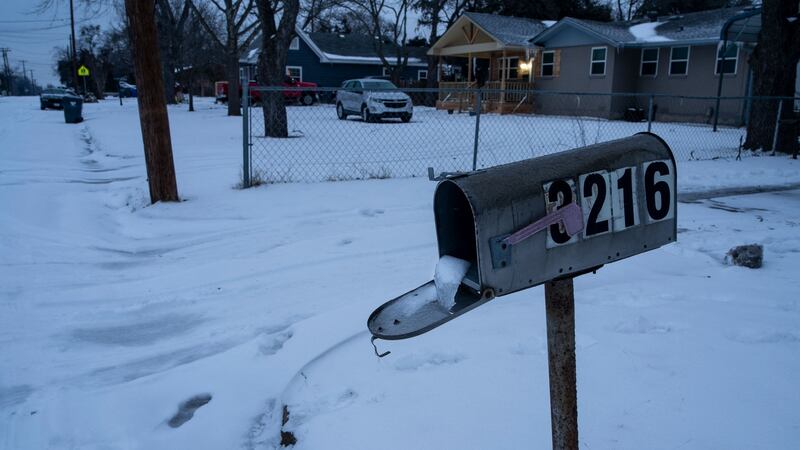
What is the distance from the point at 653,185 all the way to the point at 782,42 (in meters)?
14.4

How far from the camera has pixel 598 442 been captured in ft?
7.34

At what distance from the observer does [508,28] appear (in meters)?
27.7

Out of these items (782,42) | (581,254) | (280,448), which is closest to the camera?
Result: (581,254)

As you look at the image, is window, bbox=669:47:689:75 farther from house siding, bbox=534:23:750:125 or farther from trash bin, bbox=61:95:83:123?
trash bin, bbox=61:95:83:123

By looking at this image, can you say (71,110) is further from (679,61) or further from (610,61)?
(679,61)

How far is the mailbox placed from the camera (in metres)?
1.22

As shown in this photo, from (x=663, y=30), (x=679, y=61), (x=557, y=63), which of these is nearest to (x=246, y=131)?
(x=679, y=61)

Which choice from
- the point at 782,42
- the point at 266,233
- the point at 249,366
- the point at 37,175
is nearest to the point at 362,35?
the point at 782,42

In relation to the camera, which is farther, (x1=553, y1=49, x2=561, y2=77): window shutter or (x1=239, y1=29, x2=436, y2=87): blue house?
(x1=239, y1=29, x2=436, y2=87): blue house

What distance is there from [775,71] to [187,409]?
14.7 metres

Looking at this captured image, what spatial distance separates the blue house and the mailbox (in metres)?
38.8

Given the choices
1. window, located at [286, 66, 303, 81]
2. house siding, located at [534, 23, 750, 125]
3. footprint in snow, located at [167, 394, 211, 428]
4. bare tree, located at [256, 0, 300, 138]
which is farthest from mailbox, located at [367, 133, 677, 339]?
window, located at [286, 66, 303, 81]

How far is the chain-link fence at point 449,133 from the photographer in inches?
387

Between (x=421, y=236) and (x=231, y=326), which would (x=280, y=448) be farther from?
(x=421, y=236)
